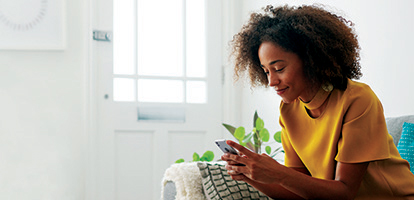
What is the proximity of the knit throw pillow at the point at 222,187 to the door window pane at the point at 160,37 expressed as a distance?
200cm

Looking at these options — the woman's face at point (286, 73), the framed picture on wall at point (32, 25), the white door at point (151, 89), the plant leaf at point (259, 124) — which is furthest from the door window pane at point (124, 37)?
the woman's face at point (286, 73)

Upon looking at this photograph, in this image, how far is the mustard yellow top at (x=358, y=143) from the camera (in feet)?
3.73

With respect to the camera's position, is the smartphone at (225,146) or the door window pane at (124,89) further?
the door window pane at (124,89)

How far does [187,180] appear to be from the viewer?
5.08 feet

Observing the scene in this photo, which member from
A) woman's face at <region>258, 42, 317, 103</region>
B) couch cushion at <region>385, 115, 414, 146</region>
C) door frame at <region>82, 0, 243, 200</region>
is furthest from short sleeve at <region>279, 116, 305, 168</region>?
door frame at <region>82, 0, 243, 200</region>

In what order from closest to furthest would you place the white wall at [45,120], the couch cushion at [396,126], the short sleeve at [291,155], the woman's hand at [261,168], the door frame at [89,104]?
the woman's hand at [261,168]
the short sleeve at [291,155]
the couch cushion at [396,126]
the white wall at [45,120]
the door frame at [89,104]

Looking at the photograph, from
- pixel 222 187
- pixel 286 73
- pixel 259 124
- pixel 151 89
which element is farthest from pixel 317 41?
pixel 151 89

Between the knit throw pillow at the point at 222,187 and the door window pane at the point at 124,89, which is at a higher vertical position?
the door window pane at the point at 124,89

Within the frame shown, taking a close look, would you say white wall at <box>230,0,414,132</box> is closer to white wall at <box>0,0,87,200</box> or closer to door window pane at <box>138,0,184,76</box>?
door window pane at <box>138,0,184,76</box>

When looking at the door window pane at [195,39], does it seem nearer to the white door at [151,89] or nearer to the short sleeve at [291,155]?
the white door at [151,89]

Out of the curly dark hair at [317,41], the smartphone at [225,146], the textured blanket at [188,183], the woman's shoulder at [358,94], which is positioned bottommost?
the textured blanket at [188,183]

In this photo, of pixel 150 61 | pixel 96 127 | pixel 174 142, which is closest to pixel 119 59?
pixel 150 61

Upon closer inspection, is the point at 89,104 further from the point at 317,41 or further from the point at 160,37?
the point at 317,41

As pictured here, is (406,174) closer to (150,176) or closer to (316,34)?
(316,34)
